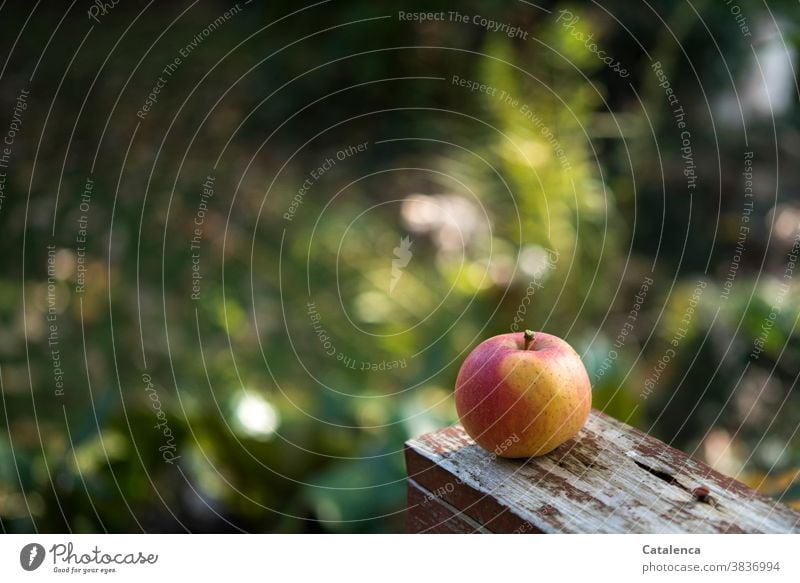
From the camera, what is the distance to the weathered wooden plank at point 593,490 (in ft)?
2.13

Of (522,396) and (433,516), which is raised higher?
(522,396)

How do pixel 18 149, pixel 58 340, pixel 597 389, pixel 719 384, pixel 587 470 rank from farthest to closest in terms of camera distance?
pixel 18 149, pixel 58 340, pixel 719 384, pixel 597 389, pixel 587 470

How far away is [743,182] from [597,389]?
3.36 ft

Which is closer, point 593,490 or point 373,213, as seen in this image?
point 593,490

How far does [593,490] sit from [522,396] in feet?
0.30

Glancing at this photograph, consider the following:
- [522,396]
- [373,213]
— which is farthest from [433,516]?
[373,213]

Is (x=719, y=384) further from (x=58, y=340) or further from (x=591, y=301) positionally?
(x=58, y=340)

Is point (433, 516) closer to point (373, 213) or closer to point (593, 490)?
point (593, 490)

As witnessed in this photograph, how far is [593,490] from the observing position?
668 millimetres

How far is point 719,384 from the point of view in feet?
5.88

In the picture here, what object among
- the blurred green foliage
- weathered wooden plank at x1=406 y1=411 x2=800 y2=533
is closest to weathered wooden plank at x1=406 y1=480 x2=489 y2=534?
weathered wooden plank at x1=406 y1=411 x2=800 y2=533

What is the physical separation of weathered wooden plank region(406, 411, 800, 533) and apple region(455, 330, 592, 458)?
0.03 meters

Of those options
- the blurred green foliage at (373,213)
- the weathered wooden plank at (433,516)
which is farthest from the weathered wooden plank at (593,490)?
the blurred green foliage at (373,213)
